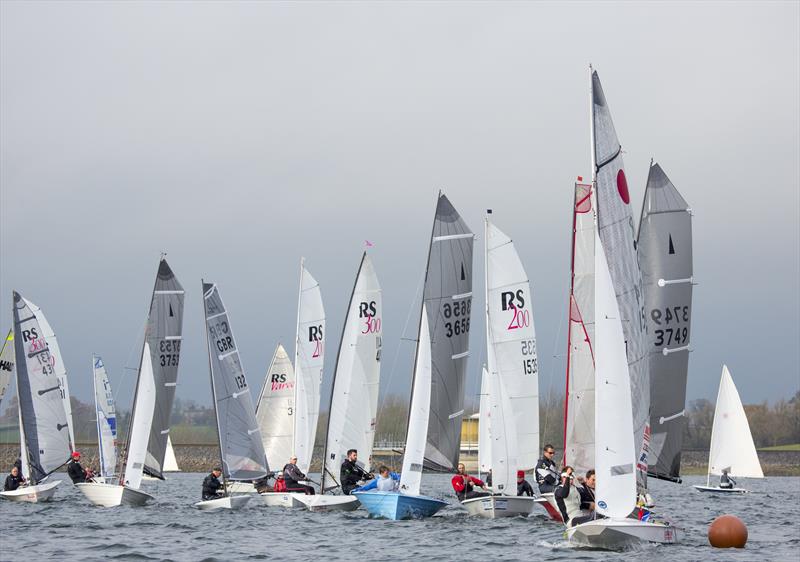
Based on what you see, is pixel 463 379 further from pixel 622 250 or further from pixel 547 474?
pixel 622 250

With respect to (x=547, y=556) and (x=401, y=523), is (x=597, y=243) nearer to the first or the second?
(x=547, y=556)

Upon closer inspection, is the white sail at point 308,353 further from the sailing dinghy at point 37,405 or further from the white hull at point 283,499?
the sailing dinghy at point 37,405

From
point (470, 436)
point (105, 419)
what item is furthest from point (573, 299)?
point (470, 436)

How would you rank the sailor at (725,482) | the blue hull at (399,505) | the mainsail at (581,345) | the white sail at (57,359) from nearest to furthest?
the mainsail at (581,345) < the blue hull at (399,505) < the white sail at (57,359) < the sailor at (725,482)

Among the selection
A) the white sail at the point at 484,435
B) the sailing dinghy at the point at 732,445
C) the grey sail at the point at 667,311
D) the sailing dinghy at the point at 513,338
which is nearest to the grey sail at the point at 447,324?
the sailing dinghy at the point at 513,338

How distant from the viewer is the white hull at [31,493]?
3766cm

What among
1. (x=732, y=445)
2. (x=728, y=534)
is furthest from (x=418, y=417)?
(x=732, y=445)

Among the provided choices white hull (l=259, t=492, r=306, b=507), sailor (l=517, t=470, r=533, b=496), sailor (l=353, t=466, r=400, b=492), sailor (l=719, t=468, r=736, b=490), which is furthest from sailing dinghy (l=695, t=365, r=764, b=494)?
sailor (l=353, t=466, r=400, b=492)

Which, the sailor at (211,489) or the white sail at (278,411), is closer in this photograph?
the sailor at (211,489)

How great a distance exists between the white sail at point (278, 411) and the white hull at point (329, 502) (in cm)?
1024

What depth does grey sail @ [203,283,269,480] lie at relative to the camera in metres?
35.6

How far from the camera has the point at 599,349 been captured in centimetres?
2206

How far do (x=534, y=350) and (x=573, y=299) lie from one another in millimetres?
5091

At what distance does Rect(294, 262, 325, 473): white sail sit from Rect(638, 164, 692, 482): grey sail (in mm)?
13818
